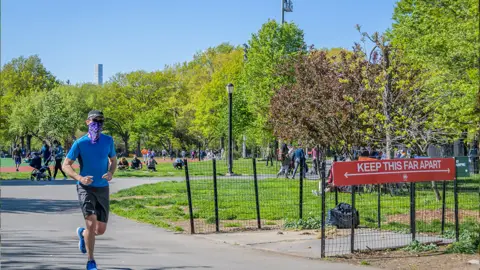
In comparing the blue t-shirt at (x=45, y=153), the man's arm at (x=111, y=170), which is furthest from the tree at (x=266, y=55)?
the man's arm at (x=111, y=170)

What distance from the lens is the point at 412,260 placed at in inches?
369

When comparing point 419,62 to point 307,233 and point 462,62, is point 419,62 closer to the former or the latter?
point 462,62

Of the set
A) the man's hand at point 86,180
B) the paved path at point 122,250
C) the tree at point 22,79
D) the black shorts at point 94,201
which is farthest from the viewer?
the tree at point 22,79

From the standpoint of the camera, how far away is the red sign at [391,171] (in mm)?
9383

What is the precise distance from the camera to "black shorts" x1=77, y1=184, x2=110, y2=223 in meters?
7.66

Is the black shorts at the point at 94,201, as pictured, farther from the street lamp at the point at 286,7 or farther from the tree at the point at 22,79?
the tree at the point at 22,79

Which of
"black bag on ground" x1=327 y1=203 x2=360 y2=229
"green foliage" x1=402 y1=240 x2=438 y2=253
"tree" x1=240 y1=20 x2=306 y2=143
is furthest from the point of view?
"tree" x1=240 y1=20 x2=306 y2=143

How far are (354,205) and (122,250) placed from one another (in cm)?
380

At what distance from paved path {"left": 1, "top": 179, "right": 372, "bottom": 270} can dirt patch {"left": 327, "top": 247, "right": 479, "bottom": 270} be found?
56cm

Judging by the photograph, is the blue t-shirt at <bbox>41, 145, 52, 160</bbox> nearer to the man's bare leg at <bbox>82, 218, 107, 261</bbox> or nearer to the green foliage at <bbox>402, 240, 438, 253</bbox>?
the green foliage at <bbox>402, 240, 438, 253</bbox>

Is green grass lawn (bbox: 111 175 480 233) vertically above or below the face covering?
below

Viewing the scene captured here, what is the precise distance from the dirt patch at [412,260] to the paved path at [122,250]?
559 mm

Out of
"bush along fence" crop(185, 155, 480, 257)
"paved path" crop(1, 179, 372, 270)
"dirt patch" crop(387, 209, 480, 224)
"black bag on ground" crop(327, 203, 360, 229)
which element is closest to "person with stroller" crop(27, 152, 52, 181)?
"bush along fence" crop(185, 155, 480, 257)

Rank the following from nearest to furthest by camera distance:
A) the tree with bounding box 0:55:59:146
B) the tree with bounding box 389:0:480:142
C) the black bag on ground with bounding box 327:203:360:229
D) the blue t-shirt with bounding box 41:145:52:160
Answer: the black bag on ground with bounding box 327:203:360:229, the tree with bounding box 389:0:480:142, the blue t-shirt with bounding box 41:145:52:160, the tree with bounding box 0:55:59:146
